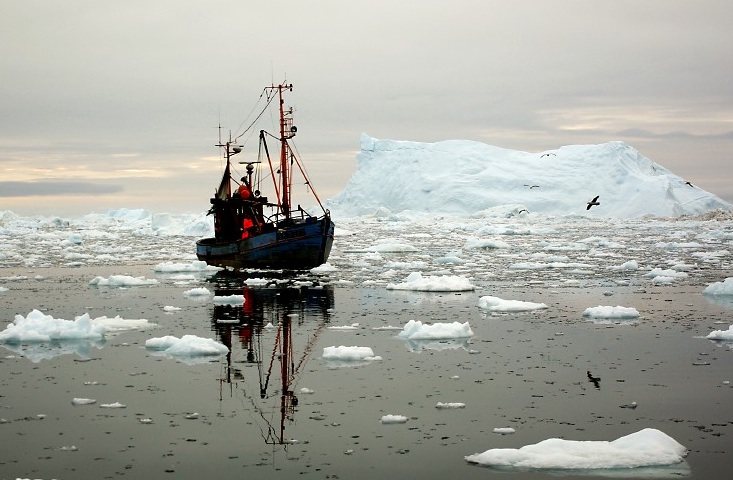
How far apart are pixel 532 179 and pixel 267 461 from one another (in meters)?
69.6

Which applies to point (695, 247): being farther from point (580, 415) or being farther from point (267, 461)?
point (267, 461)

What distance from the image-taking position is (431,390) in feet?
30.2

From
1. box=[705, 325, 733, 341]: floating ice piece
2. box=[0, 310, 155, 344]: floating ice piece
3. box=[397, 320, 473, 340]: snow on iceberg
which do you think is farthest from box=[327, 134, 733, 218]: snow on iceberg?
box=[0, 310, 155, 344]: floating ice piece

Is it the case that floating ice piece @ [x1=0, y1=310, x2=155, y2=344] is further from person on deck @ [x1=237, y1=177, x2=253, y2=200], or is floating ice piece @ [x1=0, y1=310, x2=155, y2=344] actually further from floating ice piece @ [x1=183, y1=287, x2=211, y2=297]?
person on deck @ [x1=237, y1=177, x2=253, y2=200]

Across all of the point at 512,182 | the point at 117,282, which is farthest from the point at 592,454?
the point at 512,182

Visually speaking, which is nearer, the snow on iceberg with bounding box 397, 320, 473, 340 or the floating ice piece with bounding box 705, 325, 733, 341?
the floating ice piece with bounding box 705, 325, 733, 341

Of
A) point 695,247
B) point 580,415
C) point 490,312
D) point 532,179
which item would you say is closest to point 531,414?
point 580,415

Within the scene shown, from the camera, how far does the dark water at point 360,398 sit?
6.91 m

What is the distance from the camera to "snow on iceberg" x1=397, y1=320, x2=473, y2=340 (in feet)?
40.4

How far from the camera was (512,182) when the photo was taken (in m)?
74.0

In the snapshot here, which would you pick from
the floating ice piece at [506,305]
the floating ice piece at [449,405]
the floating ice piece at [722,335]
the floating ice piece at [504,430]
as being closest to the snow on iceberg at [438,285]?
the floating ice piece at [506,305]

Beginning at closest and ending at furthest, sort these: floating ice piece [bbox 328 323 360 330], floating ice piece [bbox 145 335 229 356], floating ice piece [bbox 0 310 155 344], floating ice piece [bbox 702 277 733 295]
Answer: floating ice piece [bbox 145 335 229 356] → floating ice piece [bbox 0 310 155 344] → floating ice piece [bbox 328 323 360 330] → floating ice piece [bbox 702 277 733 295]

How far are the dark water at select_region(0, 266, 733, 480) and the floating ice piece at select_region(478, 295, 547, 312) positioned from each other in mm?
608

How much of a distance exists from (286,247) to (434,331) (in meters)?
12.7
